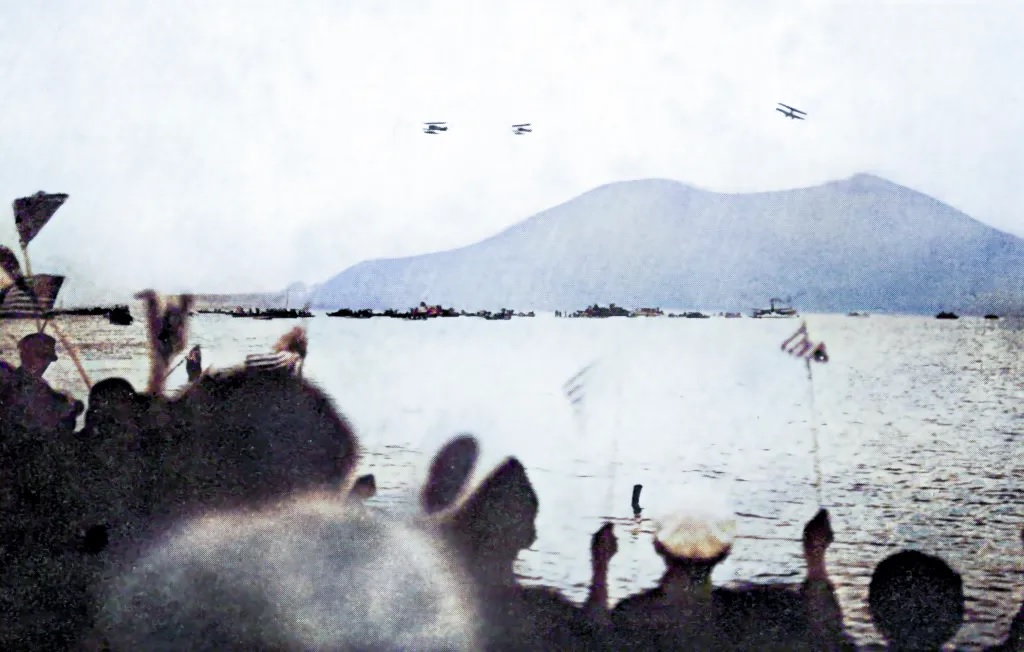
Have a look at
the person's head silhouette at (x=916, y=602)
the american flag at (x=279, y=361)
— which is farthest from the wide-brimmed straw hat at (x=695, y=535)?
the american flag at (x=279, y=361)

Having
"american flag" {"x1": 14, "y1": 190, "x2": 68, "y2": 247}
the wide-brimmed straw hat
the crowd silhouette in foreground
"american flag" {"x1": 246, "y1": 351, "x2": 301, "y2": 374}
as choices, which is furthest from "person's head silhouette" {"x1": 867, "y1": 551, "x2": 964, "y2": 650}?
"american flag" {"x1": 14, "y1": 190, "x2": 68, "y2": 247}

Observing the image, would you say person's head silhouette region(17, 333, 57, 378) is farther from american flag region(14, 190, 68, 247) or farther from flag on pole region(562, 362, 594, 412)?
flag on pole region(562, 362, 594, 412)

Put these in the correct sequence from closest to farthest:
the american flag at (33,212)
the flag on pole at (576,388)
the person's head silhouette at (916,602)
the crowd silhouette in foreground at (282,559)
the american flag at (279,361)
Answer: the crowd silhouette in foreground at (282,559)
the person's head silhouette at (916,602)
the american flag at (33,212)
the american flag at (279,361)
the flag on pole at (576,388)

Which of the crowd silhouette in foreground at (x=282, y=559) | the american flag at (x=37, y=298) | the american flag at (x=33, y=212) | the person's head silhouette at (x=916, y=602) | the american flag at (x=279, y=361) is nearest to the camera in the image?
the crowd silhouette in foreground at (x=282, y=559)

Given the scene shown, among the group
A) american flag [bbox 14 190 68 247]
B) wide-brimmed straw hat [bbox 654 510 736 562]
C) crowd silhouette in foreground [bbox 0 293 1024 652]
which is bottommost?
wide-brimmed straw hat [bbox 654 510 736 562]

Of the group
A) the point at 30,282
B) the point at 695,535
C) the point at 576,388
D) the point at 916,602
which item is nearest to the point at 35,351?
the point at 30,282

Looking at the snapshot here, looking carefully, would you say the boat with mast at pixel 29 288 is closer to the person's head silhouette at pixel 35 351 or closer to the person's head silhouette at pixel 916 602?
the person's head silhouette at pixel 35 351
